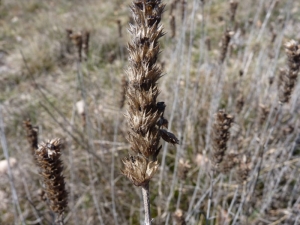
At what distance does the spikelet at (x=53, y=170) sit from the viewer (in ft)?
2.93

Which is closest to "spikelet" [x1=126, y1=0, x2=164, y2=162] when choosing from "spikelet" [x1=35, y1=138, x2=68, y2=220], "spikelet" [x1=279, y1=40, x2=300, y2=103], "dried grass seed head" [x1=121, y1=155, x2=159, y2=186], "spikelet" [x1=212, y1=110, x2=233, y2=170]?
"dried grass seed head" [x1=121, y1=155, x2=159, y2=186]

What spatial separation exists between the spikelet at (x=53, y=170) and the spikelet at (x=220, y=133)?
1.78 feet

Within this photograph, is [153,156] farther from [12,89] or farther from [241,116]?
[12,89]

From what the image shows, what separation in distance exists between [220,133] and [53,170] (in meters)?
0.58

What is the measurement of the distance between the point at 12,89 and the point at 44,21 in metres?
2.19

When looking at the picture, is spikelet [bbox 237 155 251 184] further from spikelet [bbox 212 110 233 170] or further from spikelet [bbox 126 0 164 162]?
spikelet [bbox 126 0 164 162]

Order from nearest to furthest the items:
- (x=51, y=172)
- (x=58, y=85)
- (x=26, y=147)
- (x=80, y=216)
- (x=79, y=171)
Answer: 1. (x=51, y=172)
2. (x=80, y=216)
3. (x=79, y=171)
4. (x=26, y=147)
5. (x=58, y=85)

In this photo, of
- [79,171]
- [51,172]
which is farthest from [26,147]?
[51,172]

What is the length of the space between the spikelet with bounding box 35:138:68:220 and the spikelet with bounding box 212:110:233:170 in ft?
1.78

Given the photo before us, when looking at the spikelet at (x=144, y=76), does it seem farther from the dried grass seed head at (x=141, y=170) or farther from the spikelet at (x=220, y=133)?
the spikelet at (x=220, y=133)

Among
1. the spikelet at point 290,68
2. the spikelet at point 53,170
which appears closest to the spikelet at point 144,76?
the spikelet at point 53,170

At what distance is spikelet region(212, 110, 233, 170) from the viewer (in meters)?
1.13

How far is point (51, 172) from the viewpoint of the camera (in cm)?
92

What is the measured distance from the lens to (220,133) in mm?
1163
